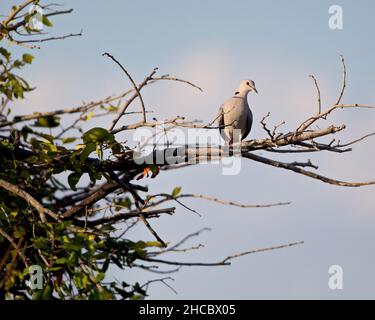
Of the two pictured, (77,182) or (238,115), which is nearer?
(77,182)

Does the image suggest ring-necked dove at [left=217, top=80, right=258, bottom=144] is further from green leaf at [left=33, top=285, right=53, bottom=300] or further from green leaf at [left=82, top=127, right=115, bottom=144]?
green leaf at [left=33, top=285, right=53, bottom=300]

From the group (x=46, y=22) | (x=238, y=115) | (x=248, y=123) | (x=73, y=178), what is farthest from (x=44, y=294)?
(x=248, y=123)

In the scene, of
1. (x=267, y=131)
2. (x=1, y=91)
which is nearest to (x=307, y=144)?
(x=267, y=131)

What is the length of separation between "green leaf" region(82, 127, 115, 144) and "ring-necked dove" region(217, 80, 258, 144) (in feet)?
16.3

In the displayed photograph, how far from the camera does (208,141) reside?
6.18 metres

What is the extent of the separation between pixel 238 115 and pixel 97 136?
5.38 metres

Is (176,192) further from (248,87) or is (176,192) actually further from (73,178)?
(248,87)

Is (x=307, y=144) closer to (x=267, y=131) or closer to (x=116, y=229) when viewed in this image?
(x=267, y=131)

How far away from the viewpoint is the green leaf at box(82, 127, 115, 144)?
5.45 metres

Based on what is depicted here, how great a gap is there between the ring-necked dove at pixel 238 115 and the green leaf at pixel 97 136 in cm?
497

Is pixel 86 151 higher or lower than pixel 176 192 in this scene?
higher

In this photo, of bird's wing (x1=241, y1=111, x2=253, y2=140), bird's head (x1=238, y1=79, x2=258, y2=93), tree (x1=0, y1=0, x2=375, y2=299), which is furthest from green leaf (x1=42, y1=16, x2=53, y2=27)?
bird's head (x1=238, y1=79, x2=258, y2=93)

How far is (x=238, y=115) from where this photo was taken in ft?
34.9
